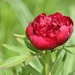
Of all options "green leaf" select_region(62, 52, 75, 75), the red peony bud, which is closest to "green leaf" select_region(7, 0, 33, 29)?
"green leaf" select_region(62, 52, 75, 75)

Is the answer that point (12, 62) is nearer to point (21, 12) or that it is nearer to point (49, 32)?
point (49, 32)

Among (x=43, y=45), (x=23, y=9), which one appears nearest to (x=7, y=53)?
(x=23, y=9)

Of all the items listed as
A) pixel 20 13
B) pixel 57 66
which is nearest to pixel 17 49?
pixel 57 66

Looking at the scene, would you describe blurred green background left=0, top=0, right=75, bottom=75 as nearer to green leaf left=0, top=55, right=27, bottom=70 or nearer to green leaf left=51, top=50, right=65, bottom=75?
green leaf left=51, top=50, right=65, bottom=75

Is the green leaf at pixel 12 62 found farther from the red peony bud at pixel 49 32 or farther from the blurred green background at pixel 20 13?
the blurred green background at pixel 20 13

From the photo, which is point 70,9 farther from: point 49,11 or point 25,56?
point 25,56

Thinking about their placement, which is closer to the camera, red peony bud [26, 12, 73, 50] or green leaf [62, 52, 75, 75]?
red peony bud [26, 12, 73, 50]

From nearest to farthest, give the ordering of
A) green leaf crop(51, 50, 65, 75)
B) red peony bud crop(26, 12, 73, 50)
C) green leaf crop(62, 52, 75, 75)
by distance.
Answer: red peony bud crop(26, 12, 73, 50), green leaf crop(51, 50, 65, 75), green leaf crop(62, 52, 75, 75)
